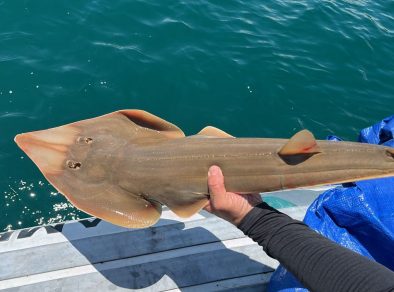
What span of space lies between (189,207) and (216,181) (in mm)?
456

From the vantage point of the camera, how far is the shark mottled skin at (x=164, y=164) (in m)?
4.07

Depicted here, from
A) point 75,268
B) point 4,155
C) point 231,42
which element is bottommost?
point 4,155

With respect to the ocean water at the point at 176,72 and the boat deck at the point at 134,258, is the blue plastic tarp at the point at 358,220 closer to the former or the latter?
the boat deck at the point at 134,258

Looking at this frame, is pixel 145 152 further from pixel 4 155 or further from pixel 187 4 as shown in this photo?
pixel 187 4

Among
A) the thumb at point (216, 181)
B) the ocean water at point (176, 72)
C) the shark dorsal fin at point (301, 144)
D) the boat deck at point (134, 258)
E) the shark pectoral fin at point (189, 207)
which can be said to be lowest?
the boat deck at point (134, 258)

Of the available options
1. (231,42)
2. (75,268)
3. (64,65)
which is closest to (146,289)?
(75,268)

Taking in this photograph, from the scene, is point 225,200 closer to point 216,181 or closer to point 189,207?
point 216,181

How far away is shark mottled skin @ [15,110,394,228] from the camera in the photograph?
13.3 ft

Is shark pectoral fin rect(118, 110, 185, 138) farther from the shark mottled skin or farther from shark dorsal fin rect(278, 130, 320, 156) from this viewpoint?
shark dorsal fin rect(278, 130, 320, 156)

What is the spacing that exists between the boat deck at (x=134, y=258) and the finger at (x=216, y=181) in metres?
1.68

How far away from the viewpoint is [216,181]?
13.8 feet

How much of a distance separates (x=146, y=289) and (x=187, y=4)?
1020cm

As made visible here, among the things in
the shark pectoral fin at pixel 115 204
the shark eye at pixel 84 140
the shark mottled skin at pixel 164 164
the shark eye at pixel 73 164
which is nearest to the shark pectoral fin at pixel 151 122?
the shark mottled skin at pixel 164 164

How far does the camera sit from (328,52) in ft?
41.9
